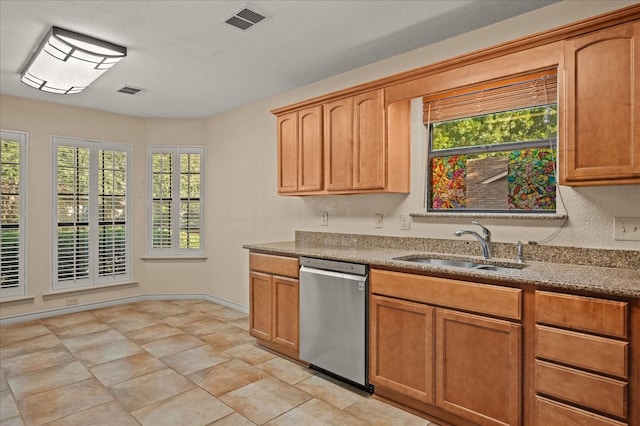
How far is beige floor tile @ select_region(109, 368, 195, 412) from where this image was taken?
268 centimetres

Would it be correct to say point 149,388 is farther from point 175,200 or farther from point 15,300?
point 175,200

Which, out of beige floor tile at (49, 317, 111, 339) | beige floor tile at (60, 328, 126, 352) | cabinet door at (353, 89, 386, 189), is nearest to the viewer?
cabinet door at (353, 89, 386, 189)

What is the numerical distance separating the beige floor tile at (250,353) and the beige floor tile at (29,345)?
1.70 m

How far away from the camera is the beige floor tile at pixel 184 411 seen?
2.43 meters

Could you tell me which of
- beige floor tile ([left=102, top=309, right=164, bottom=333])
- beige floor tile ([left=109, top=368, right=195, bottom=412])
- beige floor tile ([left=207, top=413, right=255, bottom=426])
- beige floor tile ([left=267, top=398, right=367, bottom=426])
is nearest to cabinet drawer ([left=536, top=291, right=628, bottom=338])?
beige floor tile ([left=267, top=398, right=367, bottom=426])

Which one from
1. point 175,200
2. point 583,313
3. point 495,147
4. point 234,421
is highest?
point 495,147

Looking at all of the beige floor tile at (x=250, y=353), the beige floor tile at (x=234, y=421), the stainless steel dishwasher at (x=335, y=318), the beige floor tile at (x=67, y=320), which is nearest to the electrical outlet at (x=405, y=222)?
the stainless steel dishwasher at (x=335, y=318)

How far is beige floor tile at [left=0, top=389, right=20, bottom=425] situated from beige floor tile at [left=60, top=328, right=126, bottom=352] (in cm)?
86

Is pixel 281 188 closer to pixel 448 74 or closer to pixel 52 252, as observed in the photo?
pixel 448 74

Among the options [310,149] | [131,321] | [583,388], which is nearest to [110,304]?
[131,321]

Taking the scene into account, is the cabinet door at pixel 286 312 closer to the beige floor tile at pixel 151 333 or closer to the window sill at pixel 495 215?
the window sill at pixel 495 215

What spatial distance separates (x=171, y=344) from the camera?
3.78 metres

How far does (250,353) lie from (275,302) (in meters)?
0.53

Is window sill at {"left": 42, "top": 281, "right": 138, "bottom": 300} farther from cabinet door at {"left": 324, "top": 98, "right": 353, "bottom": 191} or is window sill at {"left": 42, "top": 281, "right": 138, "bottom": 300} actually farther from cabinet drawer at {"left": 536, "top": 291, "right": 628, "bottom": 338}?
cabinet drawer at {"left": 536, "top": 291, "right": 628, "bottom": 338}
